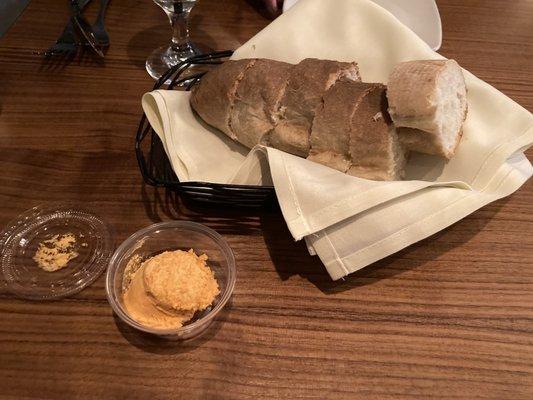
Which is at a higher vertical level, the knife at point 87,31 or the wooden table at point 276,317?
the knife at point 87,31

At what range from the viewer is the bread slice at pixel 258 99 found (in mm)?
760

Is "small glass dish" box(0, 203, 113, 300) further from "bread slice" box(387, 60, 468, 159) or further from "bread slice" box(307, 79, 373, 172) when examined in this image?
"bread slice" box(387, 60, 468, 159)

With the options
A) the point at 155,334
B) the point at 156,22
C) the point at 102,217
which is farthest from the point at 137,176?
the point at 156,22

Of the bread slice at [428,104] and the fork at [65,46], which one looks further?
the fork at [65,46]

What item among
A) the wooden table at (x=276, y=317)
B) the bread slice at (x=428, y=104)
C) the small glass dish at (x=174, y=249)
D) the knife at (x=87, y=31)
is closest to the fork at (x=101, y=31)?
the knife at (x=87, y=31)

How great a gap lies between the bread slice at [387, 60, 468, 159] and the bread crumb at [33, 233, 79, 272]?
0.53 metres

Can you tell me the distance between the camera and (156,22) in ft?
4.00

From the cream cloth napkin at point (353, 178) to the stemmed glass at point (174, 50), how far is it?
8.8 inches

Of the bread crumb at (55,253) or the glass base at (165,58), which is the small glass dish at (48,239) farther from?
the glass base at (165,58)

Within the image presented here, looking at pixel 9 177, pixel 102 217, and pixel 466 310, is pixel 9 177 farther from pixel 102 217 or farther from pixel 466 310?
pixel 466 310

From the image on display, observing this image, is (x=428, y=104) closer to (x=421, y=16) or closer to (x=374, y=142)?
(x=374, y=142)

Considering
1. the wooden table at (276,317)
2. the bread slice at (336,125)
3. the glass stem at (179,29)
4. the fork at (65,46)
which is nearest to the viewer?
the wooden table at (276,317)

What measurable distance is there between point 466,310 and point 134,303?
461mm

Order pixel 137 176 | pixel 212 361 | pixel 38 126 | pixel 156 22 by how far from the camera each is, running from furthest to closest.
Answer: pixel 156 22 < pixel 38 126 < pixel 137 176 < pixel 212 361
